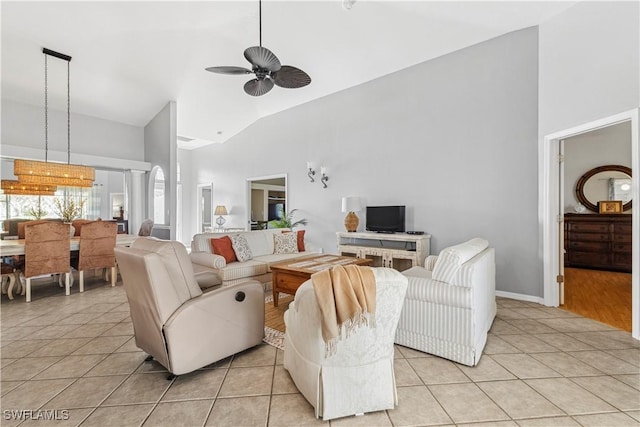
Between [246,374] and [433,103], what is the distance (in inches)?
179

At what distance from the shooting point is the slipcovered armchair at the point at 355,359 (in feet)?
5.26

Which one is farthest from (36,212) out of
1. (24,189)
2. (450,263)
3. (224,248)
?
(450,263)

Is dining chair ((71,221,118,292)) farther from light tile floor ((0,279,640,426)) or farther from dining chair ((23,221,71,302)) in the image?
light tile floor ((0,279,640,426))

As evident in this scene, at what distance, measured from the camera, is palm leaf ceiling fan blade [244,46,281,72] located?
9.11 ft

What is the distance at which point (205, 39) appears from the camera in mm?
4355

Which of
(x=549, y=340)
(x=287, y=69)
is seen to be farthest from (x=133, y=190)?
(x=549, y=340)

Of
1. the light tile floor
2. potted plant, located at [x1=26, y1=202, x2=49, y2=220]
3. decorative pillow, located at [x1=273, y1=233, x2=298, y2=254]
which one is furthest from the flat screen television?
potted plant, located at [x1=26, y1=202, x2=49, y2=220]

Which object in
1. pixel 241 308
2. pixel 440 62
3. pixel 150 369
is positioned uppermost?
pixel 440 62

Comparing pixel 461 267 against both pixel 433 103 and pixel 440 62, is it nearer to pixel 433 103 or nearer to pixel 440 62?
pixel 433 103

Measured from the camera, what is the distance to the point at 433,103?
15.6 ft

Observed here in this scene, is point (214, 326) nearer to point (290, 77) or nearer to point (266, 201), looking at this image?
point (290, 77)

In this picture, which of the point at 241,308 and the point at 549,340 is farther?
the point at 549,340

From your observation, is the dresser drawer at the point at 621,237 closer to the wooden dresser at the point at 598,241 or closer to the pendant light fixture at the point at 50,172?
the wooden dresser at the point at 598,241

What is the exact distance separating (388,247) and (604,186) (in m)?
4.49
